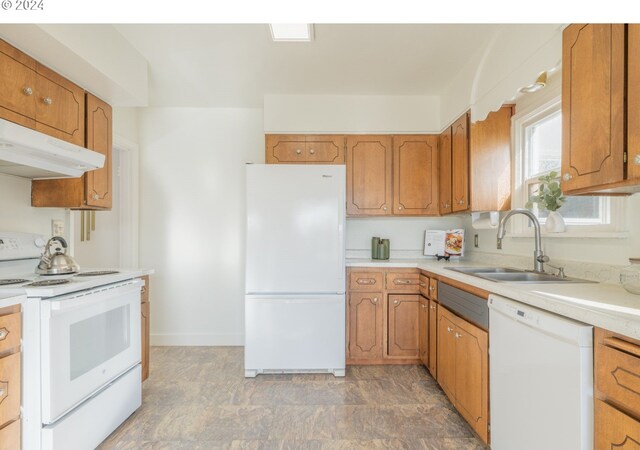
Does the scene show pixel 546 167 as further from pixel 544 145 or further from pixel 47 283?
pixel 47 283

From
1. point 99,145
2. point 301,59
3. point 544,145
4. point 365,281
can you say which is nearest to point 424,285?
point 365,281

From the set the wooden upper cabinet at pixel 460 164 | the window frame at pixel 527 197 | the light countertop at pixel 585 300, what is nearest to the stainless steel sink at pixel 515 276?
the light countertop at pixel 585 300

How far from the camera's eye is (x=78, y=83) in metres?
1.99

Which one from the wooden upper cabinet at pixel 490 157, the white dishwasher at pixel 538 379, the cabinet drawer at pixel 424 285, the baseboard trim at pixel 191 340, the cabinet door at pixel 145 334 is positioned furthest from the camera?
the baseboard trim at pixel 191 340

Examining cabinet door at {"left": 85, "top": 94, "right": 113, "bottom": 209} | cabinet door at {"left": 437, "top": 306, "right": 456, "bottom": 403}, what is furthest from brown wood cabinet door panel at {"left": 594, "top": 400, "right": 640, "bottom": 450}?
cabinet door at {"left": 85, "top": 94, "right": 113, "bottom": 209}

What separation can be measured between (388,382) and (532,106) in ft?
7.19

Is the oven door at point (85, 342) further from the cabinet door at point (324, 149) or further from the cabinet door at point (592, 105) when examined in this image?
the cabinet door at point (592, 105)

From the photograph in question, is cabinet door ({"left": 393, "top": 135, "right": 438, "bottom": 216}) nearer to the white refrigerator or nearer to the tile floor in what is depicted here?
the white refrigerator

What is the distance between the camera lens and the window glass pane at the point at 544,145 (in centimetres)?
205

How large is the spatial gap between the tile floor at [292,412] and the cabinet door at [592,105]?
148 cm

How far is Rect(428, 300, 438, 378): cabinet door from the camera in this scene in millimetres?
2330

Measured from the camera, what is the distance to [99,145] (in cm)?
221
